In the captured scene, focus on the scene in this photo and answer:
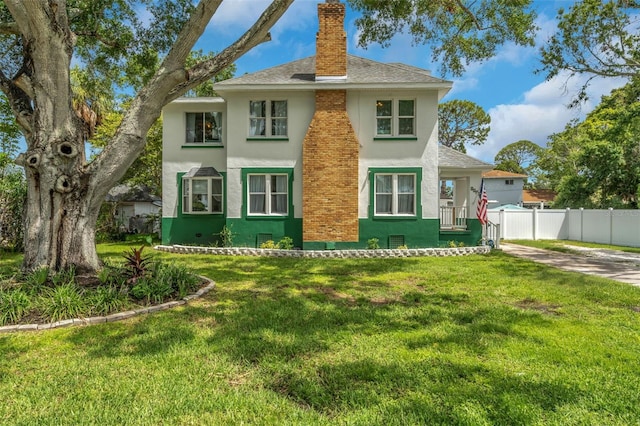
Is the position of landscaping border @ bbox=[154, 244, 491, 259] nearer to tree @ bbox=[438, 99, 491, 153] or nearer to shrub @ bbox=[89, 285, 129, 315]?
shrub @ bbox=[89, 285, 129, 315]

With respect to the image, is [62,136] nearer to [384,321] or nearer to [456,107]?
[384,321]

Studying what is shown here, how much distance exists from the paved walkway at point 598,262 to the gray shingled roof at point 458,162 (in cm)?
381

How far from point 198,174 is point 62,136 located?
25.7ft

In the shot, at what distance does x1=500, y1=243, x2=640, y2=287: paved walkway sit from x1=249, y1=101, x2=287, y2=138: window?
10376mm

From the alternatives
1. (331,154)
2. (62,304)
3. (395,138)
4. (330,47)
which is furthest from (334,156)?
(62,304)

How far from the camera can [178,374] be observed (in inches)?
136

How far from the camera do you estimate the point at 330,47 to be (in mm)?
12695

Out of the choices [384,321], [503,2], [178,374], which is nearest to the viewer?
[178,374]

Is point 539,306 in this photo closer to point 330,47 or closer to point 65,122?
point 65,122

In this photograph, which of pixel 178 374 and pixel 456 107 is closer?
pixel 178 374

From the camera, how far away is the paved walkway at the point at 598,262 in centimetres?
918

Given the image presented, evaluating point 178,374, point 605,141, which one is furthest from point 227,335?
point 605,141

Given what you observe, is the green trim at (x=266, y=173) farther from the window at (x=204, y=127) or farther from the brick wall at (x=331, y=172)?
the window at (x=204, y=127)

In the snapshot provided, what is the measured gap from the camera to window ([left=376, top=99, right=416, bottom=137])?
13.2 metres
